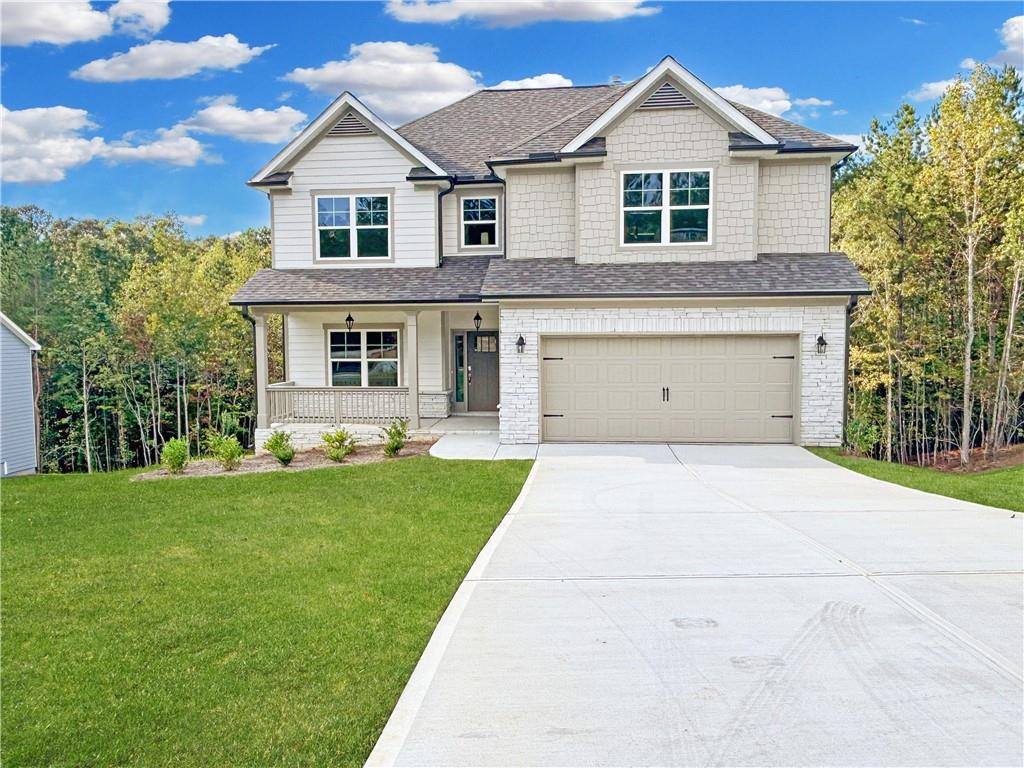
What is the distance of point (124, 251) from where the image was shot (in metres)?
39.4

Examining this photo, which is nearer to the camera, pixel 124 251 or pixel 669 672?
pixel 669 672

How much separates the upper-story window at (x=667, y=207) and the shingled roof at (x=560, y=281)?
603 mm

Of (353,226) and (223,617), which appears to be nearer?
(223,617)

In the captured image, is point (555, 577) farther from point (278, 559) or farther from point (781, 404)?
point (781, 404)

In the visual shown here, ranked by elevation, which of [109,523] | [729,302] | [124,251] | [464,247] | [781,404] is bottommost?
[109,523]

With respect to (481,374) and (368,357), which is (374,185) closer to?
(368,357)

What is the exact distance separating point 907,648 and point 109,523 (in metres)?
8.76

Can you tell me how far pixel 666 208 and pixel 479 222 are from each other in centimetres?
486

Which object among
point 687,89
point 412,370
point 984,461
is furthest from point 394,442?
point 984,461

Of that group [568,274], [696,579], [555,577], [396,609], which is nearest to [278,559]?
[396,609]

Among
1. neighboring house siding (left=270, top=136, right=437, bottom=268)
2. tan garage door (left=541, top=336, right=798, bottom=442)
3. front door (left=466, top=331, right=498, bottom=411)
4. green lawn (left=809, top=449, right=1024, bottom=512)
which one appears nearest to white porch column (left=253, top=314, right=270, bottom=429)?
neighboring house siding (left=270, top=136, right=437, bottom=268)

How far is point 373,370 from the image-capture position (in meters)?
17.6

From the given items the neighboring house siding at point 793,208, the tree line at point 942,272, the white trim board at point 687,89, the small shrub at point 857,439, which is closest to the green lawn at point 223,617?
the small shrub at point 857,439

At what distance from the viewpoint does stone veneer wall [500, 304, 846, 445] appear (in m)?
13.9
